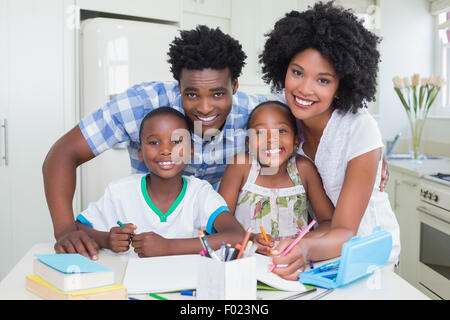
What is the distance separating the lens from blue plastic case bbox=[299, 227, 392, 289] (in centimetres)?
84

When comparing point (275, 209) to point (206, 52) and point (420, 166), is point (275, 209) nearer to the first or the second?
point (206, 52)

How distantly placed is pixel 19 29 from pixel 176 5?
3.21 ft

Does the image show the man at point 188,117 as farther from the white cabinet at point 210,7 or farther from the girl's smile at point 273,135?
the white cabinet at point 210,7

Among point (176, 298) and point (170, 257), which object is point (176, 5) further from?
point (176, 298)

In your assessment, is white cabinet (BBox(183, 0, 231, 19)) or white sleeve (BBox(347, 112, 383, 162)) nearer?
white sleeve (BBox(347, 112, 383, 162))

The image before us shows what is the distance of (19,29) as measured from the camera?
2.55 meters

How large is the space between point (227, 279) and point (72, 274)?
0.86 feet

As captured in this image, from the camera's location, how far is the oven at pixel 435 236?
235 centimetres

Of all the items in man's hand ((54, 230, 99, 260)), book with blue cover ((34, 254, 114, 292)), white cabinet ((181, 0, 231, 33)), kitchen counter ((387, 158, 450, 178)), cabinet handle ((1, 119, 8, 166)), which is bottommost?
man's hand ((54, 230, 99, 260))

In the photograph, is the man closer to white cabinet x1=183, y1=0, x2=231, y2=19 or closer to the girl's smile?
the girl's smile

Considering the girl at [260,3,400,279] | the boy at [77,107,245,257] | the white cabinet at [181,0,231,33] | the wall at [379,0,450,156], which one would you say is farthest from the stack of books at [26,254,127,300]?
the wall at [379,0,450,156]

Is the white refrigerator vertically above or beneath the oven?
above

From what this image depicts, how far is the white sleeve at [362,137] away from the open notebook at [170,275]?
16.1 inches
